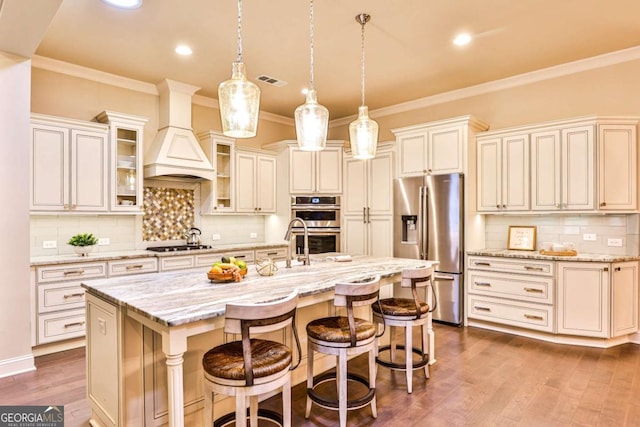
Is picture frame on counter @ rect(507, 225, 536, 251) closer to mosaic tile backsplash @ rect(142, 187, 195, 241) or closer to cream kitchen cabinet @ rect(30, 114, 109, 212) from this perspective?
mosaic tile backsplash @ rect(142, 187, 195, 241)

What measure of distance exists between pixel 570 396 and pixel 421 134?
321 cm

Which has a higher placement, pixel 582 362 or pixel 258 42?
pixel 258 42

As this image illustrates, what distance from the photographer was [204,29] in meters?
3.35

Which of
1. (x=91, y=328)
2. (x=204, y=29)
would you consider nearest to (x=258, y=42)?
(x=204, y=29)

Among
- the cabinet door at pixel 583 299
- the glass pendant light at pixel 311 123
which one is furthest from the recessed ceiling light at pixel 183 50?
the cabinet door at pixel 583 299

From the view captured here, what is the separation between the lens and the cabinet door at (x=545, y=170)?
404 cm

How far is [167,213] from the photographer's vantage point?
16.1ft

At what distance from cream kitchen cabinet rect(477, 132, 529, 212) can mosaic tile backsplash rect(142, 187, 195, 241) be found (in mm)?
3905

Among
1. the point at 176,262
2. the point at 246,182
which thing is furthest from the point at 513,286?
the point at 176,262

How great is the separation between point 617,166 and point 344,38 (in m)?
3.10

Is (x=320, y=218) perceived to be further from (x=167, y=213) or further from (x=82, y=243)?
(x=82, y=243)

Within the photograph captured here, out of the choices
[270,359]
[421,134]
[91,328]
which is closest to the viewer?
[270,359]

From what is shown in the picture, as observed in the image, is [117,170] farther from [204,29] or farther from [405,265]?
[405,265]

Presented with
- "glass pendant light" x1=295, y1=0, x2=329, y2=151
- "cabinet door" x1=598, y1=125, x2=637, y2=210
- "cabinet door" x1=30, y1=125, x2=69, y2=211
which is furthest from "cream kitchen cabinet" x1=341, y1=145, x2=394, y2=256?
"cabinet door" x1=30, y1=125, x2=69, y2=211
